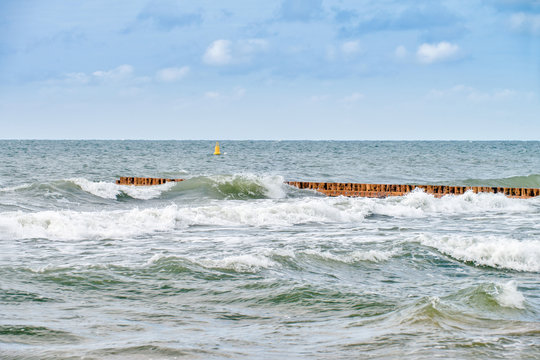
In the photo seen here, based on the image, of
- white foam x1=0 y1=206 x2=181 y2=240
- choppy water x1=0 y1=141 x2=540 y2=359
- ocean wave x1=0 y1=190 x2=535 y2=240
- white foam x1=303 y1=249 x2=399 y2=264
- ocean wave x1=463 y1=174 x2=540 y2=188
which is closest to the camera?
choppy water x1=0 y1=141 x2=540 y2=359

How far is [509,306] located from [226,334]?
3.47 meters

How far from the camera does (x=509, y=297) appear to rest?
8.03 m

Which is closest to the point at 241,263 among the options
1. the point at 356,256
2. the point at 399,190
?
the point at 356,256

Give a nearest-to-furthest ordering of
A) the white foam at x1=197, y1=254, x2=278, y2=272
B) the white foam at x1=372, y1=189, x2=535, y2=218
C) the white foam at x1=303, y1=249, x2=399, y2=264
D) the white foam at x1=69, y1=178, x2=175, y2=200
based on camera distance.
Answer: the white foam at x1=197, y1=254, x2=278, y2=272, the white foam at x1=303, y1=249, x2=399, y2=264, the white foam at x1=372, y1=189, x2=535, y2=218, the white foam at x1=69, y1=178, x2=175, y2=200

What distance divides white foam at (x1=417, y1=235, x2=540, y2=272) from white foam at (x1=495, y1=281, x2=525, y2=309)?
7.57ft

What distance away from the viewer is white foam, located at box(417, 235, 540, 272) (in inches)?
425

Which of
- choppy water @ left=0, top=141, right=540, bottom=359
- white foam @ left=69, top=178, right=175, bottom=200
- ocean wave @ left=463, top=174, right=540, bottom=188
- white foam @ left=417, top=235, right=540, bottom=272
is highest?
ocean wave @ left=463, top=174, right=540, bottom=188

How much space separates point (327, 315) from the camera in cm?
756

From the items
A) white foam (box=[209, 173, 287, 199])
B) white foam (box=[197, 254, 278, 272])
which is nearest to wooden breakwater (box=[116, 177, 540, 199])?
white foam (box=[209, 173, 287, 199])

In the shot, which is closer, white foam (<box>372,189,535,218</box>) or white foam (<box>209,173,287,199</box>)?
white foam (<box>372,189,535,218</box>)

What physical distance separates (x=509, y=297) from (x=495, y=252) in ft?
10.9

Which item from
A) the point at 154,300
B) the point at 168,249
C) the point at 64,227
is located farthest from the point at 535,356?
the point at 64,227

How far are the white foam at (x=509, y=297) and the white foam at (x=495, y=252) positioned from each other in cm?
231

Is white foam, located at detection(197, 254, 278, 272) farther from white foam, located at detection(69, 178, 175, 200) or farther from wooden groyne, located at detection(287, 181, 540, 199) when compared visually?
wooden groyne, located at detection(287, 181, 540, 199)
